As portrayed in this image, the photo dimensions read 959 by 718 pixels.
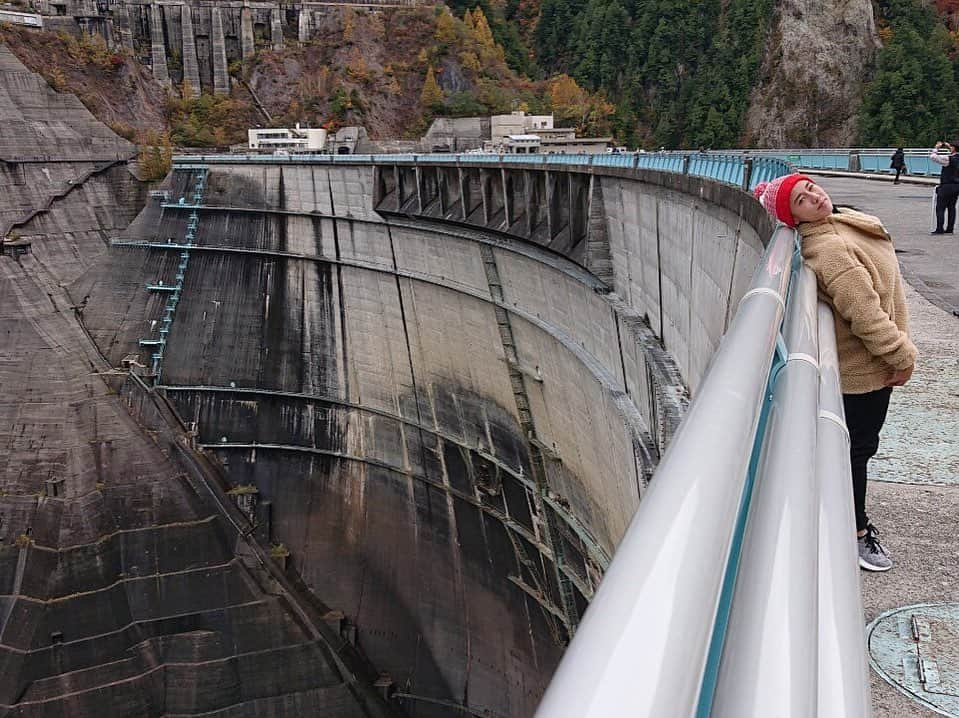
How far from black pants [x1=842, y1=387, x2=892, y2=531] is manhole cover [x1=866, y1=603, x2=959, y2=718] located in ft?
1.45

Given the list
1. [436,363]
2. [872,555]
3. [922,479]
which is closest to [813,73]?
[436,363]

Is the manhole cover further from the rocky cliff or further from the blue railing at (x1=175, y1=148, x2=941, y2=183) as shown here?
the rocky cliff

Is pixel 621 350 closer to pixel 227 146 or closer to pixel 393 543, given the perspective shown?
pixel 393 543

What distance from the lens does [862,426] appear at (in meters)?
Answer: 4.04

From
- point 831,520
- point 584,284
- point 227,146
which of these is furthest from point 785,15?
point 831,520

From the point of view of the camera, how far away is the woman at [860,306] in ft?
12.1

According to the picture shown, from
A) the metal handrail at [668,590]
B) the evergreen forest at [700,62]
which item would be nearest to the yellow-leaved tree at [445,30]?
the evergreen forest at [700,62]

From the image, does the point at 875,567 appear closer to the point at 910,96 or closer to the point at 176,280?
the point at 176,280

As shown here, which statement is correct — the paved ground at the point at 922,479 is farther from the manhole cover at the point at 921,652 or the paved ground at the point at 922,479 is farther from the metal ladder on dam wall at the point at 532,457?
the metal ladder on dam wall at the point at 532,457

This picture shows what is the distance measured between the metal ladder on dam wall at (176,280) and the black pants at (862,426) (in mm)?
28960

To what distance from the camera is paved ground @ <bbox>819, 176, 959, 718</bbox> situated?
3814 mm

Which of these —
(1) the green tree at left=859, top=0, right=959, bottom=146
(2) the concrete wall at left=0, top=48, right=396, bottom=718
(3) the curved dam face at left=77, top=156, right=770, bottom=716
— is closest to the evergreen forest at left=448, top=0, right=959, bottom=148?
(1) the green tree at left=859, top=0, right=959, bottom=146

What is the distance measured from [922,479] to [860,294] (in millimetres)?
1783

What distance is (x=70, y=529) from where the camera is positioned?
25.6 metres
